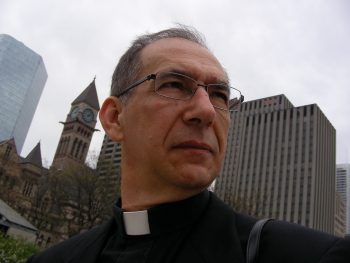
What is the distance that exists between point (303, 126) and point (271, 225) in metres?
111

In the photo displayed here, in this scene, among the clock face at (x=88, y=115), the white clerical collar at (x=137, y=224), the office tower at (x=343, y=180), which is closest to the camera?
the white clerical collar at (x=137, y=224)

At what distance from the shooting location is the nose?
1.77 metres

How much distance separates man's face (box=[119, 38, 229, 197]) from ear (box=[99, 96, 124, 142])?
0.24 ft

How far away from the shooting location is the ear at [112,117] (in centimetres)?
220

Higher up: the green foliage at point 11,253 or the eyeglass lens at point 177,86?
the eyeglass lens at point 177,86

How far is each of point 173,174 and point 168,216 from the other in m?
0.21

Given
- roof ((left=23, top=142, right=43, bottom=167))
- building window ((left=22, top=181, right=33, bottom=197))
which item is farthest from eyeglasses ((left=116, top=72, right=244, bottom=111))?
roof ((left=23, top=142, right=43, bottom=167))

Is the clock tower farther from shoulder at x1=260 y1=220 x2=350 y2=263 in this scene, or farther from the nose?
shoulder at x1=260 y1=220 x2=350 y2=263

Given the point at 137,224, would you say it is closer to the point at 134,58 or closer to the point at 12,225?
the point at 134,58

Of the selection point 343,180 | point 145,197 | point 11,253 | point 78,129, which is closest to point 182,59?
point 145,197

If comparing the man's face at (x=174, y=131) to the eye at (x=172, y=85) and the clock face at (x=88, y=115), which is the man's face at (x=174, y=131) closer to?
the eye at (x=172, y=85)

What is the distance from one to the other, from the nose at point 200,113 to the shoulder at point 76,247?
33.7 inches

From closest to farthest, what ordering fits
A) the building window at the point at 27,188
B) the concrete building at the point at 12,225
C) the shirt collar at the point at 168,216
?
the shirt collar at the point at 168,216
the concrete building at the point at 12,225
the building window at the point at 27,188

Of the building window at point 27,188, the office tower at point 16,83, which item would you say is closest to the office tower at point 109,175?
the building window at point 27,188
